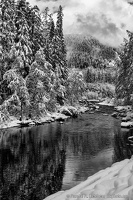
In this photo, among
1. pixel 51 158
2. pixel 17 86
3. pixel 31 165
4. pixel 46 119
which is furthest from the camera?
pixel 46 119

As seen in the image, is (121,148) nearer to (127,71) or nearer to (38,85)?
(38,85)

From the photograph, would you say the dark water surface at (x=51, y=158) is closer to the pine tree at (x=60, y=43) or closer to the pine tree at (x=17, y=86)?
A: the pine tree at (x=17, y=86)

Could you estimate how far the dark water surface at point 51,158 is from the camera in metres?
12.3

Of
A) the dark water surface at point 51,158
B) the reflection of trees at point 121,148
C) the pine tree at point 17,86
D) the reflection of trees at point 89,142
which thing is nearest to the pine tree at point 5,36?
the pine tree at point 17,86

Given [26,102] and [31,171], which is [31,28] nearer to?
[26,102]

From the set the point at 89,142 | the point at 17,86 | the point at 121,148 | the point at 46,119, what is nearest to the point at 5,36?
the point at 17,86

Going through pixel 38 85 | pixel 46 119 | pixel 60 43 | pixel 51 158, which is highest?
pixel 60 43

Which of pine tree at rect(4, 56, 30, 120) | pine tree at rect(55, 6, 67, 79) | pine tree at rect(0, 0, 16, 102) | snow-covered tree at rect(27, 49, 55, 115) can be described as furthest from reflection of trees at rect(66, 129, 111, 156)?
pine tree at rect(55, 6, 67, 79)

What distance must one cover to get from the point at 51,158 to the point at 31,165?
7.09ft

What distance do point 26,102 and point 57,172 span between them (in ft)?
69.4

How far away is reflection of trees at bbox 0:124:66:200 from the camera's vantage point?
464 inches

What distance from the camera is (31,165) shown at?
15.6 m

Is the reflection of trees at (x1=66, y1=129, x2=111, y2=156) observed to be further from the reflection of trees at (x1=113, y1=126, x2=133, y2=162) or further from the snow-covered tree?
the snow-covered tree

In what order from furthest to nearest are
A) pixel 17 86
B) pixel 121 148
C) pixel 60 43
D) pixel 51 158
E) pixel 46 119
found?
1. pixel 60 43
2. pixel 46 119
3. pixel 17 86
4. pixel 121 148
5. pixel 51 158
